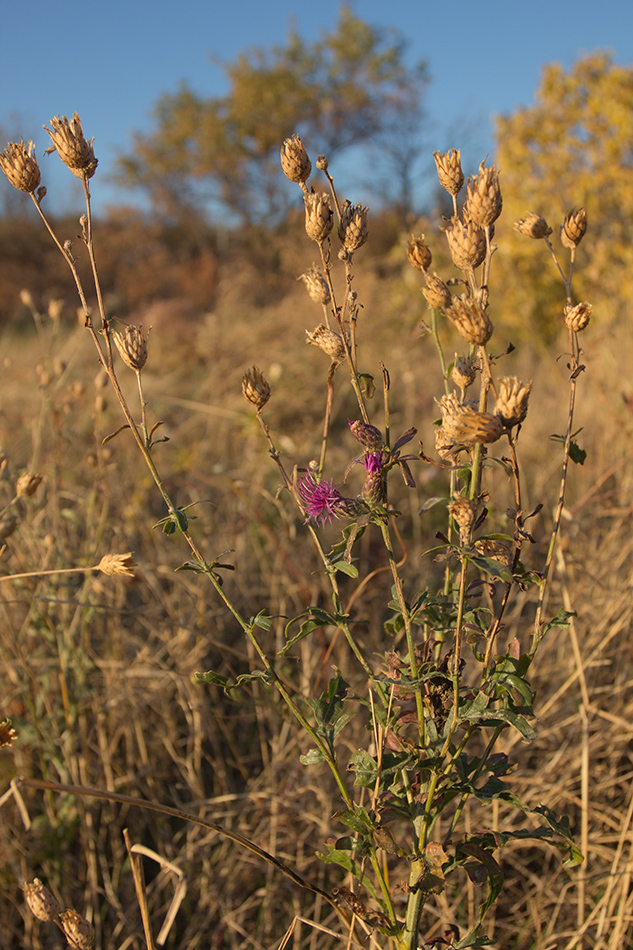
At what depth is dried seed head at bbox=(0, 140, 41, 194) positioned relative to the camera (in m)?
0.69

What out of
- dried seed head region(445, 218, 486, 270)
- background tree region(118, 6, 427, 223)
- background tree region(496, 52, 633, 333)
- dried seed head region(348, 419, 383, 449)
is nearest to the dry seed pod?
dried seed head region(445, 218, 486, 270)

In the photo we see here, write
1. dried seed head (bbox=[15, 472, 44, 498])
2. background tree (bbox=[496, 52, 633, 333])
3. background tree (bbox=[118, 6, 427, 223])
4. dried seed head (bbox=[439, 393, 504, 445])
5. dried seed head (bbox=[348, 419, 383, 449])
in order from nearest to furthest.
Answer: dried seed head (bbox=[439, 393, 504, 445]) → dried seed head (bbox=[348, 419, 383, 449]) → dried seed head (bbox=[15, 472, 44, 498]) → background tree (bbox=[496, 52, 633, 333]) → background tree (bbox=[118, 6, 427, 223])

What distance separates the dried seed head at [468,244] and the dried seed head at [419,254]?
0.35 feet

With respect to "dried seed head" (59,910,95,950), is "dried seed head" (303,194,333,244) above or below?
above

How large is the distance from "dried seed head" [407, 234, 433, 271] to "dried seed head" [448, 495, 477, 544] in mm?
296

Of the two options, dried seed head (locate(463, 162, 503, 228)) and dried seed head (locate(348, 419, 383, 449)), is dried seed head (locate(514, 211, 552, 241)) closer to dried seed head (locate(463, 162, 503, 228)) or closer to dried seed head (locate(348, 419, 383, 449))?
dried seed head (locate(463, 162, 503, 228))

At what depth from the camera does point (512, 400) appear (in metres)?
0.57

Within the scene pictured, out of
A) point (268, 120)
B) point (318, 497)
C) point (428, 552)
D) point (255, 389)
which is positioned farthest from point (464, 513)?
point (268, 120)

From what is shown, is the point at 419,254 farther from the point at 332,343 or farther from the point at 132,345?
the point at 132,345

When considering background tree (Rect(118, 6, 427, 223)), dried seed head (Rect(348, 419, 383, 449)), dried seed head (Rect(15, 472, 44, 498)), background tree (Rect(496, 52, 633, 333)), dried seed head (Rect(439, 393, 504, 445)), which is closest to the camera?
dried seed head (Rect(439, 393, 504, 445))

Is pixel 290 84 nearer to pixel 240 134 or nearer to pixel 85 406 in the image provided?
pixel 240 134

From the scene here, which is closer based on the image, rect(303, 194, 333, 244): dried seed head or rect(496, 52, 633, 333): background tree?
rect(303, 194, 333, 244): dried seed head

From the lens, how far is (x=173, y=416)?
447 cm

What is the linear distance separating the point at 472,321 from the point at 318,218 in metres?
0.22
